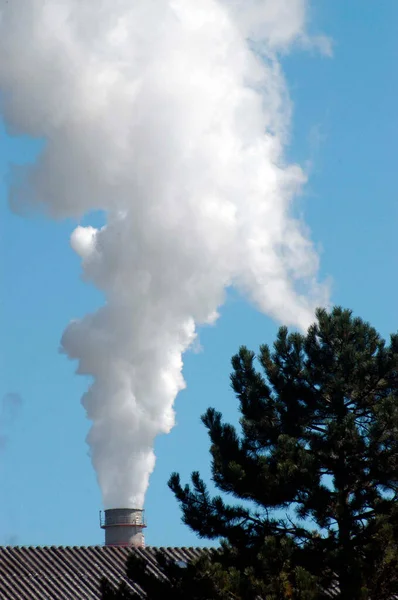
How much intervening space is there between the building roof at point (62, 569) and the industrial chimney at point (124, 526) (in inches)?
426

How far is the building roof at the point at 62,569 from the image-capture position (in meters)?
25.8

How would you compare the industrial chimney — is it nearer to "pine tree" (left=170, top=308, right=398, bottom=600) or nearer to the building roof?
the building roof

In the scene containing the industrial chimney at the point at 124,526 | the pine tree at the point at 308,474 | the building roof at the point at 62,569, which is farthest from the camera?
the industrial chimney at the point at 124,526

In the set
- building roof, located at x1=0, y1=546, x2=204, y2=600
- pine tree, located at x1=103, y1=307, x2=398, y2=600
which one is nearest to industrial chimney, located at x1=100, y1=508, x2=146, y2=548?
building roof, located at x1=0, y1=546, x2=204, y2=600

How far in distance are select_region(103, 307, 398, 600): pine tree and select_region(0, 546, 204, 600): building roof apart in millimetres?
4755

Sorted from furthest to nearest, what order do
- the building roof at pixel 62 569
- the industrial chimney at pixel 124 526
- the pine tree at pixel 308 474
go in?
the industrial chimney at pixel 124 526 < the building roof at pixel 62 569 < the pine tree at pixel 308 474

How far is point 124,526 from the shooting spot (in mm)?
39781

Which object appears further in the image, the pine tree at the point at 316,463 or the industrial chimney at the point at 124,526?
the industrial chimney at the point at 124,526

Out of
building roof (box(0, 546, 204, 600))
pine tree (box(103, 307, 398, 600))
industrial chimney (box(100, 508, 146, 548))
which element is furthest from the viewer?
industrial chimney (box(100, 508, 146, 548))

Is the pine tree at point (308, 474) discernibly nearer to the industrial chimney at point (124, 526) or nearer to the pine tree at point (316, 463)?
the pine tree at point (316, 463)

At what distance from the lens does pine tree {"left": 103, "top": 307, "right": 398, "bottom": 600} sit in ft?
64.2

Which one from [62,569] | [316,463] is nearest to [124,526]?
[62,569]

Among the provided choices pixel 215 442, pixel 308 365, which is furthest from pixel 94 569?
pixel 308 365

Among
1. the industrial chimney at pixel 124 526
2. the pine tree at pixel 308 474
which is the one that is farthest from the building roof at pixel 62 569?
the industrial chimney at pixel 124 526
